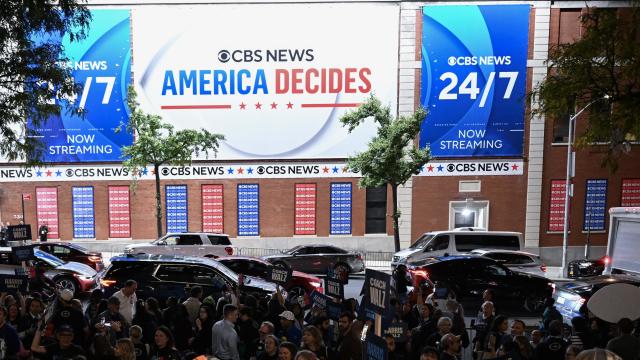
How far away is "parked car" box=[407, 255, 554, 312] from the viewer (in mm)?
14047

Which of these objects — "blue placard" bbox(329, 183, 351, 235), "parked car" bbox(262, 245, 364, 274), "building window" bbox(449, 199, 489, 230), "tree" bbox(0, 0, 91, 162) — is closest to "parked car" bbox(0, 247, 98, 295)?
"tree" bbox(0, 0, 91, 162)

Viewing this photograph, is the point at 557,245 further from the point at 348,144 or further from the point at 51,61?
the point at 51,61

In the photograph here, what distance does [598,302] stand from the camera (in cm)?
650

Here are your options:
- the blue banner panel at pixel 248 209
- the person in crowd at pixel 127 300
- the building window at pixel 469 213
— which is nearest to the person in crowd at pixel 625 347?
the person in crowd at pixel 127 300

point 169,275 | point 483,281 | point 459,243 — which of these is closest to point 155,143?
point 169,275

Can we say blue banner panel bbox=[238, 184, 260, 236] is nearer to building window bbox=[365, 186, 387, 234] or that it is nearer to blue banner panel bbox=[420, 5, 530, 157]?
building window bbox=[365, 186, 387, 234]

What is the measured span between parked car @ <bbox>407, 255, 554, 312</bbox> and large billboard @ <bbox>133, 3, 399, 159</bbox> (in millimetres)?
12446

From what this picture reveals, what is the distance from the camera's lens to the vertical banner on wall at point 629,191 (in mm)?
26531

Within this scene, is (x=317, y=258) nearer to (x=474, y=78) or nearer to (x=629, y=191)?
(x=474, y=78)

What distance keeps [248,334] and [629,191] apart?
25948 millimetres

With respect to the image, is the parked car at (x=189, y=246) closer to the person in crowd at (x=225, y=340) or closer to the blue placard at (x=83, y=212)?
the blue placard at (x=83, y=212)

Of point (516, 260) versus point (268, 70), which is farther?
point (268, 70)

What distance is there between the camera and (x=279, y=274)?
11.0 meters

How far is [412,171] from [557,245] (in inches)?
417
